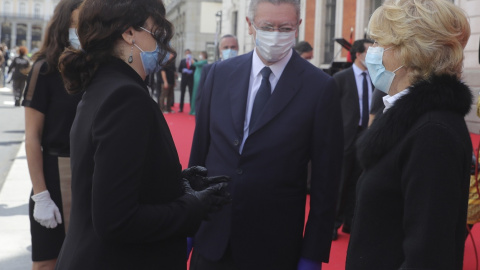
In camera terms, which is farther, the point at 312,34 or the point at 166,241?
the point at 312,34

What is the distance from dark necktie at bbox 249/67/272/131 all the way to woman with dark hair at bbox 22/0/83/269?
974mm

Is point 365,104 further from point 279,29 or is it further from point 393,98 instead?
point 393,98

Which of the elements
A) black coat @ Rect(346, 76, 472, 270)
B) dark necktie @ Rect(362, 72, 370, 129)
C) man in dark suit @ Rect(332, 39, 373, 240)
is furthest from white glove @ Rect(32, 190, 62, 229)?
dark necktie @ Rect(362, 72, 370, 129)

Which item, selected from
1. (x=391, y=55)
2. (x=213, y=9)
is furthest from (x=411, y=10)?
(x=213, y=9)

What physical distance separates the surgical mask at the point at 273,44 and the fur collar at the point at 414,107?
92 centimetres

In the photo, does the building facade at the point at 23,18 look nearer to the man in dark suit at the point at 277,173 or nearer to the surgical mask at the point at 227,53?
the surgical mask at the point at 227,53

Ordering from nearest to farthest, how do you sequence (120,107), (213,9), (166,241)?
1. (120,107)
2. (166,241)
3. (213,9)

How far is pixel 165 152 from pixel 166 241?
281mm

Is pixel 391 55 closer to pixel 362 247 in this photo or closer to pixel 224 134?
pixel 362 247

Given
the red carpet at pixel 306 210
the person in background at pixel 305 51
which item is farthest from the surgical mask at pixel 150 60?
the person in background at pixel 305 51

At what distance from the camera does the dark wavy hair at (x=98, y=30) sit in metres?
1.98

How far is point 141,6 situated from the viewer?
2.04m

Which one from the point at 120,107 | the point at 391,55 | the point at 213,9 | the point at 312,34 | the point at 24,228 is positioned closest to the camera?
the point at 120,107

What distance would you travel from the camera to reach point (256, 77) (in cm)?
294
